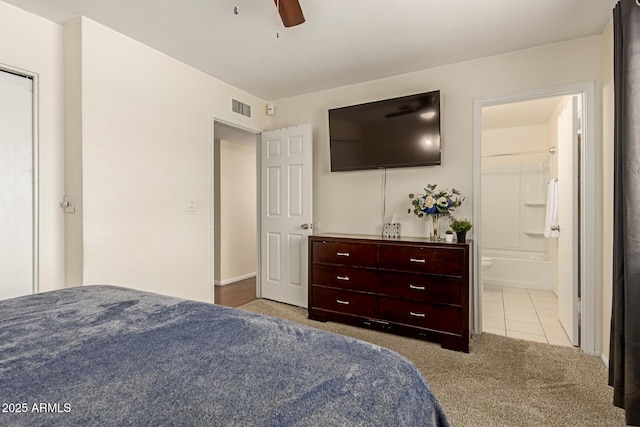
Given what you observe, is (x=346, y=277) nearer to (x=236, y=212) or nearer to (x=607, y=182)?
(x=607, y=182)

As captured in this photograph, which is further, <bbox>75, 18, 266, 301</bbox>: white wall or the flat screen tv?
the flat screen tv

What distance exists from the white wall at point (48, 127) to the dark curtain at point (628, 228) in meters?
3.52

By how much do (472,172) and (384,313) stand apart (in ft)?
5.03

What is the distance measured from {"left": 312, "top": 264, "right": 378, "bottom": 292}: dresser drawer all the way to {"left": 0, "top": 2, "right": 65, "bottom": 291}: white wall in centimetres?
209

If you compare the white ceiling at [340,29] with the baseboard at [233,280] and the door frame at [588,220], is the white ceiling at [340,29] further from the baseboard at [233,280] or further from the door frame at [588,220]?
the baseboard at [233,280]

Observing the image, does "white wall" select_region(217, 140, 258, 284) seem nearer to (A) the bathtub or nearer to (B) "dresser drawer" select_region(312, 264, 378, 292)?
(B) "dresser drawer" select_region(312, 264, 378, 292)

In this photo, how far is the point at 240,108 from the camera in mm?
3602

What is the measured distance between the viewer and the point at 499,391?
194cm

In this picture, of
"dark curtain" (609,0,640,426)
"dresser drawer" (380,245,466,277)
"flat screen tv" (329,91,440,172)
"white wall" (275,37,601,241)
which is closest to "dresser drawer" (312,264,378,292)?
"dresser drawer" (380,245,466,277)

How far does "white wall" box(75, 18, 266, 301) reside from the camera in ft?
7.41

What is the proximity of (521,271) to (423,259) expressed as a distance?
2799 mm

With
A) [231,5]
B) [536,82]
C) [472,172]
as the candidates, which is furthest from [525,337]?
[231,5]

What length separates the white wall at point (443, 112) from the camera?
2.54 metres

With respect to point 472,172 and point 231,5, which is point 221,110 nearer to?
point 231,5
